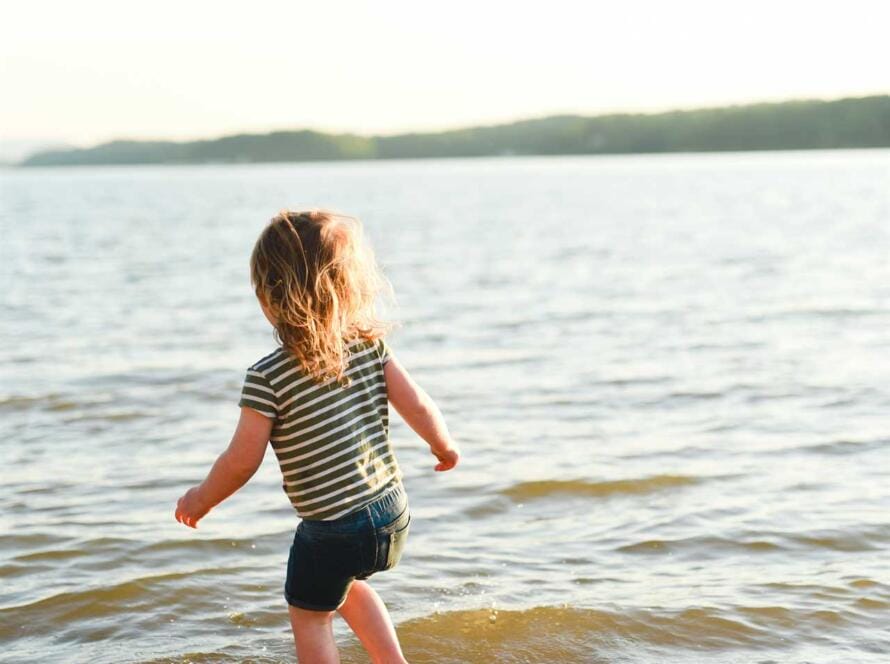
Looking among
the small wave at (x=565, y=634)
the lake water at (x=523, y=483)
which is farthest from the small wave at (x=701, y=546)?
the small wave at (x=565, y=634)

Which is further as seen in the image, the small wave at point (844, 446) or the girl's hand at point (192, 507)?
the small wave at point (844, 446)

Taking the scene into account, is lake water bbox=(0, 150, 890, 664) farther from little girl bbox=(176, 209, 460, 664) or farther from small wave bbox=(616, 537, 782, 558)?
little girl bbox=(176, 209, 460, 664)

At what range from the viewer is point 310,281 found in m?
3.62

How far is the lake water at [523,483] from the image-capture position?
5148mm

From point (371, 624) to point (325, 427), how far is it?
2.51ft

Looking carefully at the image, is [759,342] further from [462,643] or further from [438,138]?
[438,138]

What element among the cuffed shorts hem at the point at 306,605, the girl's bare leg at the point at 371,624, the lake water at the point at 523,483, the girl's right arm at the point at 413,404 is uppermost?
the girl's right arm at the point at 413,404

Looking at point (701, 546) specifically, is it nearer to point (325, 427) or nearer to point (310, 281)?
point (325, 427)

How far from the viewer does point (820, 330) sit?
13.9 metres

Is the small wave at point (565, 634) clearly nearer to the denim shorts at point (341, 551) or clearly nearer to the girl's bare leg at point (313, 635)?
the girl's bare leg at point (313, 635)

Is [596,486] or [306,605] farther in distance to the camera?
[596,486]

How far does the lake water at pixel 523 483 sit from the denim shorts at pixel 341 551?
3.90 ft

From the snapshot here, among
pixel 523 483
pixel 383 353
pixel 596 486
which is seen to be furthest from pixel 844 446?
pixel 383 353

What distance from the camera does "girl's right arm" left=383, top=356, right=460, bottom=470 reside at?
3781 mm
